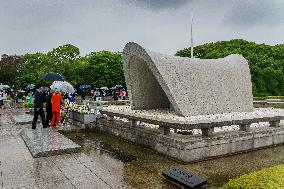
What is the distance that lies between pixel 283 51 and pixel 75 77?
40521 millimetres

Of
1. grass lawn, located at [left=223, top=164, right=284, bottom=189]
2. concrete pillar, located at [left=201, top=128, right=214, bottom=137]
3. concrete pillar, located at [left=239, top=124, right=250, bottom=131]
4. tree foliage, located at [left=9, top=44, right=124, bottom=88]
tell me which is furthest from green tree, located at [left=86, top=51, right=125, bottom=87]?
grass lawn, located at [left=223, top=164, right=284, bottom=189]

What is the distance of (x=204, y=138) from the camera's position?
10688mm

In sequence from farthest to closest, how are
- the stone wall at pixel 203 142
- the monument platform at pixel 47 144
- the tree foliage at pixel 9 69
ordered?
the tree foliage at pixel 9 69 < the monument platform at pixel 47 144 < the stone wall at pixel 203 142

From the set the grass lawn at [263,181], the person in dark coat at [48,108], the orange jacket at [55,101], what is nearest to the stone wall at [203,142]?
the grass lawn at [263,181]

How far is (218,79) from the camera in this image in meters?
15.1

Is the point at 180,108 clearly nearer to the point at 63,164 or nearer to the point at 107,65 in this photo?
the point at 63,164

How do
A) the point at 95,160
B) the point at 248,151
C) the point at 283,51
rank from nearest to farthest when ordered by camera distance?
the point at 95,160 < the point at 248,151 < the point at 283,51

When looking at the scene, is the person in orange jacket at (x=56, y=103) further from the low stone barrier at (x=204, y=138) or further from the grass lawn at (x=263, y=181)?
the grass lawn at (x=263, y=181)

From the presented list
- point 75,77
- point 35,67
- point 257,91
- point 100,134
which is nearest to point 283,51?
point 257,91

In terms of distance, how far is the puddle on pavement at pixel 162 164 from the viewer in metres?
8.49

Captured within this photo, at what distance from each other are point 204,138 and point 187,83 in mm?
3470

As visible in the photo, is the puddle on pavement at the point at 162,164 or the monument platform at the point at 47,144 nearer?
the puddle on pavement at the point at 162,164

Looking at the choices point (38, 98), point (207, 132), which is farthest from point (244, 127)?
point (38, 98)

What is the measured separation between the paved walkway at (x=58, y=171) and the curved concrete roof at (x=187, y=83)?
165 inches
